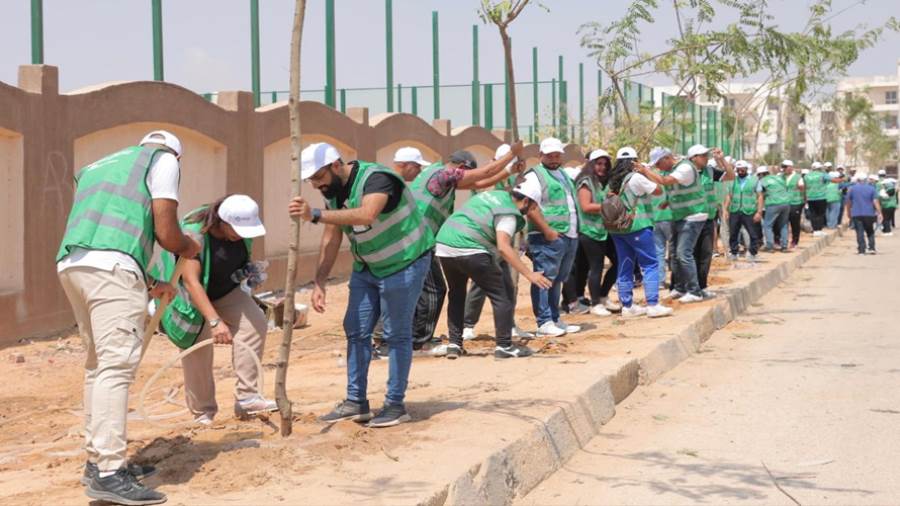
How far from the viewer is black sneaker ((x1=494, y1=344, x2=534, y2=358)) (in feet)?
30.7

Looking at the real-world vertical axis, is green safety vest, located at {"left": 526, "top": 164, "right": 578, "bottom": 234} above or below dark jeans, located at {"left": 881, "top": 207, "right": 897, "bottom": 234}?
above

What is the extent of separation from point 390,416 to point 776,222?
19.2 metres

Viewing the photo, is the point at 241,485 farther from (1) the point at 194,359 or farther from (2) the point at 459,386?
(2) the point at 459,386

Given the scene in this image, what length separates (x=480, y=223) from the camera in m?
9.28

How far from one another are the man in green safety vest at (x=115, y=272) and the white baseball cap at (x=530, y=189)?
5293mm

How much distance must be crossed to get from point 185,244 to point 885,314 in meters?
10.4

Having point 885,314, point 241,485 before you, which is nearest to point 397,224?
point 241,485

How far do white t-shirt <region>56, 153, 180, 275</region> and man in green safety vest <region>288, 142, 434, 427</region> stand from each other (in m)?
1.14

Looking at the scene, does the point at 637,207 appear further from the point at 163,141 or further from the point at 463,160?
the point at 163,141

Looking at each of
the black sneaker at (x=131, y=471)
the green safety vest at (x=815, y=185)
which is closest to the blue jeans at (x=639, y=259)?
the black sneaker at (x=131, y=471)

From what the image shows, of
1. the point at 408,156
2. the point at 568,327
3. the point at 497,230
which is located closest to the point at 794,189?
the point at 568,327

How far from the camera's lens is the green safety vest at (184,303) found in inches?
261

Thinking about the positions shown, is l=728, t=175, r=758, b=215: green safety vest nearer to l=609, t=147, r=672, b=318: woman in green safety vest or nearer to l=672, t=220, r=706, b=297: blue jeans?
l=672, t=220, r=706, b=297: blue jeans

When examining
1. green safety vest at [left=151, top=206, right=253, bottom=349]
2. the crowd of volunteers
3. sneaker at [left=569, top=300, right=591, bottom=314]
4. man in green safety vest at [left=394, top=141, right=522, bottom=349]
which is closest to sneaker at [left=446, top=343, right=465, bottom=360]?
the crowd of volunteers
